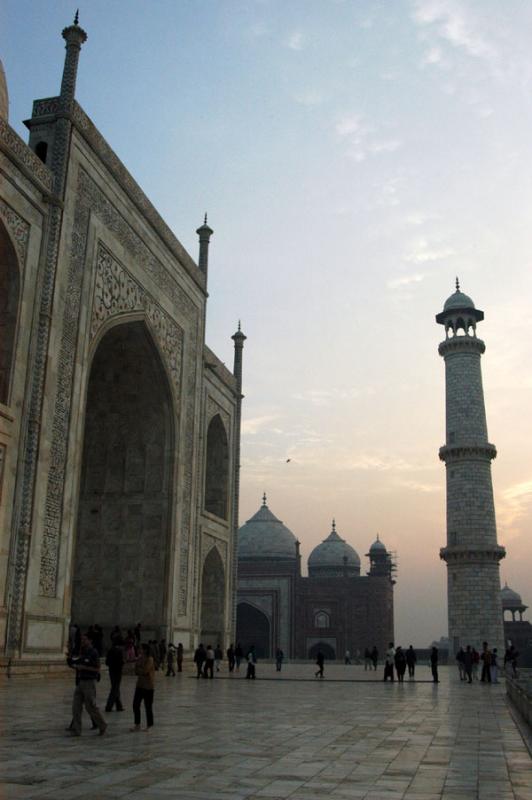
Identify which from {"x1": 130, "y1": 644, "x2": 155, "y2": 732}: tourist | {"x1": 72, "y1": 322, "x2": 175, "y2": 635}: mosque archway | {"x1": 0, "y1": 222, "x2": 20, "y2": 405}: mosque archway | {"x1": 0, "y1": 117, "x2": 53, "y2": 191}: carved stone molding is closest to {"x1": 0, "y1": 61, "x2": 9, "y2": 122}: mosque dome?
{"x1": 0, "y1": 117, "x2": 53, "y2": 191}: carved stone molding

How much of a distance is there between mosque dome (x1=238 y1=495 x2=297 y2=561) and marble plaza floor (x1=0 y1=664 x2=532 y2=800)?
32437 millimetres

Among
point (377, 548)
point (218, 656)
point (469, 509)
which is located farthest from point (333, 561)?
point (218, 656)

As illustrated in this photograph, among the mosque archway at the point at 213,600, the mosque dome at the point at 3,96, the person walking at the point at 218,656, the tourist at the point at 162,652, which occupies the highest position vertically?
the mosque dome at the point at 3,96

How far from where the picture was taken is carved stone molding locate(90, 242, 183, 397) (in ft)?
54.4

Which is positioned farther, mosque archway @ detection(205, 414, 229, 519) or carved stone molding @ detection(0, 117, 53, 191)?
mosque archway @ detection(205, 414, 229, 519)

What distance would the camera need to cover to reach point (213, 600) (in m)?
26.2

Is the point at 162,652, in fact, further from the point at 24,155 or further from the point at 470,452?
the point at 470,452

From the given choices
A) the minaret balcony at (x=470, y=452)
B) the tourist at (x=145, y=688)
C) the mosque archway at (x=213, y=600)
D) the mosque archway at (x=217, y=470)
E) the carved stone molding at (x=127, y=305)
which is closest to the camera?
the tourist at (x=145, y=688)

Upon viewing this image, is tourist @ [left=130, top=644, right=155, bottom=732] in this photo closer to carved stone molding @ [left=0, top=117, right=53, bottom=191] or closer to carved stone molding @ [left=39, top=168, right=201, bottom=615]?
carved stone molding @ [left=39, top=168, right=201, bottom=615]

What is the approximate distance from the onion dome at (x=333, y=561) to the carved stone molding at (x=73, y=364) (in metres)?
27.5

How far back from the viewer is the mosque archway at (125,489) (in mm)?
19719

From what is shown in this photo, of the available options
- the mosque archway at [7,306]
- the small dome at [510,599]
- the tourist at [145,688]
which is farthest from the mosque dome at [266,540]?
the tourist at [145,688]

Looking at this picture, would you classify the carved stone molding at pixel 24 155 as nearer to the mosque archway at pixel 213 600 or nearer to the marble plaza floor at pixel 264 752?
the marble plaza floor at pixel 264 752

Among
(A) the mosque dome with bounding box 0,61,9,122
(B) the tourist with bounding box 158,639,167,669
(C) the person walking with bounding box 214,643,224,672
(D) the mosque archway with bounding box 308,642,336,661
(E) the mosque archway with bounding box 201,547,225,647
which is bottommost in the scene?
(D) the mosque archway with bounding box 308,642,336,661
